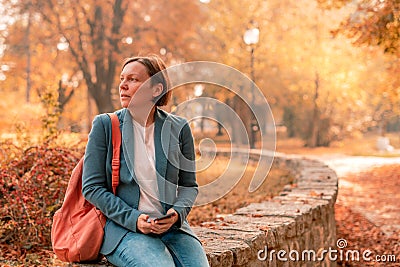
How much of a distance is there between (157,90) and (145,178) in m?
0.48

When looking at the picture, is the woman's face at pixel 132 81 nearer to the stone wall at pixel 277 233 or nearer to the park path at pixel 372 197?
the stone wall at pixel 277 233

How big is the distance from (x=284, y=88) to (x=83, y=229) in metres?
25.8

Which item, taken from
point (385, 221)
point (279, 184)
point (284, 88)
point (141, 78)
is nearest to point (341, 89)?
point (284, 88)

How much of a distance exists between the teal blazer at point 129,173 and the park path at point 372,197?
4845 millimetres

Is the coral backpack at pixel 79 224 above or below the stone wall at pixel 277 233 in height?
above

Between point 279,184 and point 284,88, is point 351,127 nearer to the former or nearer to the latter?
point 284,88

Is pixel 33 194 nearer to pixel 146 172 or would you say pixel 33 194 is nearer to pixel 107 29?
pixel 146 172

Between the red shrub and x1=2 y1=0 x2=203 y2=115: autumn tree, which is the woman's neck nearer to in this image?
the red shrub

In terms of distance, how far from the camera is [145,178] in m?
2.67

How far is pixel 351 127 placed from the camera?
99.7ft

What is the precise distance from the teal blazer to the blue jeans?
0.04 meters

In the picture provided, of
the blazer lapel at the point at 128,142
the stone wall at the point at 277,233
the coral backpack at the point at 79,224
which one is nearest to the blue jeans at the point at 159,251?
the coral backpack at the point at 79,224

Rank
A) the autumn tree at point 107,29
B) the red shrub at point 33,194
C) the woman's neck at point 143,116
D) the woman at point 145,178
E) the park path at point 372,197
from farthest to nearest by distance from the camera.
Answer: the autumn tree at point 107,29
the park path at point 372,197
the red shrub at point 33,194
the woman's neck at point 143,116
the woman at point 145,178

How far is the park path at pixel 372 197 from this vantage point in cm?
792
